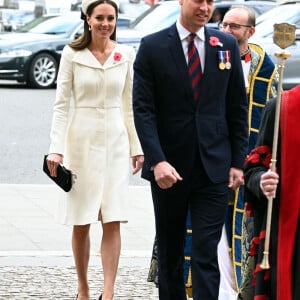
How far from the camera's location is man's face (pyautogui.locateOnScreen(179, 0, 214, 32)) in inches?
220

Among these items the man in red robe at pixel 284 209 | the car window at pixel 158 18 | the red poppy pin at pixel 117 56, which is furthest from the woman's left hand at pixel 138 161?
the car window at pixel 158 18

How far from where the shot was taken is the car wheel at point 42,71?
22.1 m

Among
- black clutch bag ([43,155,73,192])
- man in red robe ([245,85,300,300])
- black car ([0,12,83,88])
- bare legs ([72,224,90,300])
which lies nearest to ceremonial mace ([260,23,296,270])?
man in red robe ([245,85,300,300])

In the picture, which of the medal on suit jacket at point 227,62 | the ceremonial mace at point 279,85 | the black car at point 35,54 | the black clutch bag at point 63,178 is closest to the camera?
the ceremonial mace at point 279,85

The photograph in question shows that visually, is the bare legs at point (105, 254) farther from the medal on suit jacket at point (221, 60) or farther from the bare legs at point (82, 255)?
the medal on suit jacket at point (221, 60)

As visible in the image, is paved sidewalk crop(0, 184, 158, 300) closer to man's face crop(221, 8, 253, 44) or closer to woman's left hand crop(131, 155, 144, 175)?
woman's left hand crop(131, 155, 144, 175)

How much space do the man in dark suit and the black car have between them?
16302mm

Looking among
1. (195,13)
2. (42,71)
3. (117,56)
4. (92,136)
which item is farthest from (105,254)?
(42,71)

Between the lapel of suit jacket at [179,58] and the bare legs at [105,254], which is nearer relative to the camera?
the lapel of suit jacket at [179,58]

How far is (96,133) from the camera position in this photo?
6613 millimetres

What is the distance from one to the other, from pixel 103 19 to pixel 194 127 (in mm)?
1285

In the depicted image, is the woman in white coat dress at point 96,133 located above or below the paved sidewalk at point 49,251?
above

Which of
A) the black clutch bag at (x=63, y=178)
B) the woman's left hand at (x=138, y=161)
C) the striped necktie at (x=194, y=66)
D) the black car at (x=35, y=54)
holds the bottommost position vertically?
the black clutch bag at (x=63, y=178)

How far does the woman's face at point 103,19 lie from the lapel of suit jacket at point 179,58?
0.96 meters
